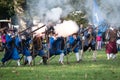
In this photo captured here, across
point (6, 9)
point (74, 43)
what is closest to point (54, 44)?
point (74, 43)

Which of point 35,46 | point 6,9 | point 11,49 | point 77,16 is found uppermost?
point 6,9

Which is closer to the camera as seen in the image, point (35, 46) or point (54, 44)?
point (35, 46)

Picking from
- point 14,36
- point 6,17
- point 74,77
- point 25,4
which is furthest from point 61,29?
point 6,17

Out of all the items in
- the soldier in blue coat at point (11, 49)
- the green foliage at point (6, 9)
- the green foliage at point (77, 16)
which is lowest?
the soldier in blue coat at point (11, 49)

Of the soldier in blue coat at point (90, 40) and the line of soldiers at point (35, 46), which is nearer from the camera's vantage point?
the line of soldiers at point (35, 46)

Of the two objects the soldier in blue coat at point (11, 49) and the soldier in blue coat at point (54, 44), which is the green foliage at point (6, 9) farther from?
the soldier in blue coat at point (11, 49)

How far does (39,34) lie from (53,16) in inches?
49.6

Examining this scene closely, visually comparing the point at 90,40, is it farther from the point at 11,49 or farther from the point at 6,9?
the point at 6,9

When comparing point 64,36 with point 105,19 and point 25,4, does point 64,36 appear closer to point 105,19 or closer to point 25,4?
point 105,19

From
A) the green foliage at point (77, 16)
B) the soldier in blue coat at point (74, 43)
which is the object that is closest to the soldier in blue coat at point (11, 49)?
the soldier in blue coat at point (74, 43)

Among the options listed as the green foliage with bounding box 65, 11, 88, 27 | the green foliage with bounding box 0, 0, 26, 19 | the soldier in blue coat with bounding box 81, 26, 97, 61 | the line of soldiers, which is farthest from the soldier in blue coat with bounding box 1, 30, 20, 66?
the green foliage with bounding box 0, 0, 26, 19

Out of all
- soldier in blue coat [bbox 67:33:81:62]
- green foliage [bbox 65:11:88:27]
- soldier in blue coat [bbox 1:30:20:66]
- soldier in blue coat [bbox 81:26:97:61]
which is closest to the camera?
soldier in blue coat [bbox 1:30:20:66]

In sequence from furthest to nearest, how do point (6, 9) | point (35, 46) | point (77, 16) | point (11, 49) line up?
point (6, 9) → point (77, 16) → point (35, 46) → point (11, 49)

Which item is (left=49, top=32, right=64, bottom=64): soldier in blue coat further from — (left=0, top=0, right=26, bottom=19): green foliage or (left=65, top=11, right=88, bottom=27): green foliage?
(left=0, top=0, right=26, bottom=19): green foliage
